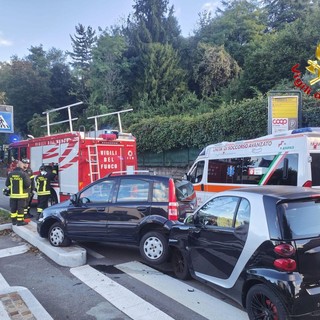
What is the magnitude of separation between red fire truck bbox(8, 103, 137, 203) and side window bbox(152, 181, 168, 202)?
4.28m

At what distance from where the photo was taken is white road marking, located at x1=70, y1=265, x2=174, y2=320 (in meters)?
4.20

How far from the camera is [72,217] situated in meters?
6.75

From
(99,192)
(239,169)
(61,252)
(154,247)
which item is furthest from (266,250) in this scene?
(239,169)

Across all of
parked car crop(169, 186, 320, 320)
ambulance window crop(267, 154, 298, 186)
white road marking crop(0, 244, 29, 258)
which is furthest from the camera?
ambulance window crop(267, 154, 298, 186)

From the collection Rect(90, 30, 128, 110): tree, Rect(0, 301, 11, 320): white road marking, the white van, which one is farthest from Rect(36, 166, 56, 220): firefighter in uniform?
Rect(90, 30, 128, 110): tree

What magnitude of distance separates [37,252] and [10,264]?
741mm

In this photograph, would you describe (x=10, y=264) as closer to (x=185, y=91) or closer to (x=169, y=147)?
(x=169, y=147)

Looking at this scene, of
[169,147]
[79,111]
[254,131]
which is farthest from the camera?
[79,111]

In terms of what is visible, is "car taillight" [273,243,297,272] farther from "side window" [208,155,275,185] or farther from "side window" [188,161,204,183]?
"side window" [188,161,204,183]

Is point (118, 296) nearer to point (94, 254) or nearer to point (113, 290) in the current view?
point (113, 290)

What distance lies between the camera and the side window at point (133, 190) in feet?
20.5

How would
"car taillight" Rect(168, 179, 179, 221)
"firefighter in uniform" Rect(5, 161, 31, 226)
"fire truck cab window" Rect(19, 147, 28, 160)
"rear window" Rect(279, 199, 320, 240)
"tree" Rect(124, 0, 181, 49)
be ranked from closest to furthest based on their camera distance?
1. "rear window" Rect(279, 199, 320, 240)
2. "car taillight" Rect(168, 179, 179, 221)
3. "firefighter in uniform" Rect(5, 161, 31, 226)
4. "fire truck cab window" Rect(19, 147, 28, 160)
5. "tree" Rect(124, 0, 181, 49)

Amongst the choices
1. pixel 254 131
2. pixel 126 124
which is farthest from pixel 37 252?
pixel 126 124

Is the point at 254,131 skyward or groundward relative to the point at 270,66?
groundward
